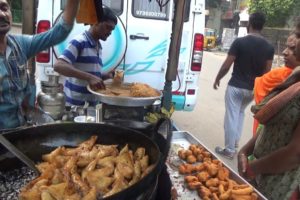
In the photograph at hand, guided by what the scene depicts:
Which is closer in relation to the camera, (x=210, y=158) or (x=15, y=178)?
(x=15, y=178)

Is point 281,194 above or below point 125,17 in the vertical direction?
below

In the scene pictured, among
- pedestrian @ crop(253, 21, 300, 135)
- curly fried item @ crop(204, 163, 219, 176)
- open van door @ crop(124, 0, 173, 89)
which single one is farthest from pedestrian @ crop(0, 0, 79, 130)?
open van door @ crop(124, 0, 173, 89)

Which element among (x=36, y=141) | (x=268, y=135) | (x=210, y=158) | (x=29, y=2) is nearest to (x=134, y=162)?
(x=36, y=141)

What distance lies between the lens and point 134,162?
1.29 metres

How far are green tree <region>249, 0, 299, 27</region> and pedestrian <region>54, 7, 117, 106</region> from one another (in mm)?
21454

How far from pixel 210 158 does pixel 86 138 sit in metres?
0.93

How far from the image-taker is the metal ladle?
112 centimetres

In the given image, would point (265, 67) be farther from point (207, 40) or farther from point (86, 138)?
point (207, 40)

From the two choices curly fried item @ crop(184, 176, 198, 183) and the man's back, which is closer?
curly fried item @ crop(184, 176, 198, 183)

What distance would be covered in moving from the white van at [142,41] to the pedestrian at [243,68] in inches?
24.8

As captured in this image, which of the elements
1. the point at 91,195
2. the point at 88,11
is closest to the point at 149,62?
the point at 88,11

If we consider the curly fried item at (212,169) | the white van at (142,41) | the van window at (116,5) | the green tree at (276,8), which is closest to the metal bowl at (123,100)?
the curly fried item at (212,169)

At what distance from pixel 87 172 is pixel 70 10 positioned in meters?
1.36

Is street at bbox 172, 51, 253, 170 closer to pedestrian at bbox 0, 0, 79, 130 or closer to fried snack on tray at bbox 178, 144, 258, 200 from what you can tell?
fried snack on tray at bbox 178, 144, 258, 200
